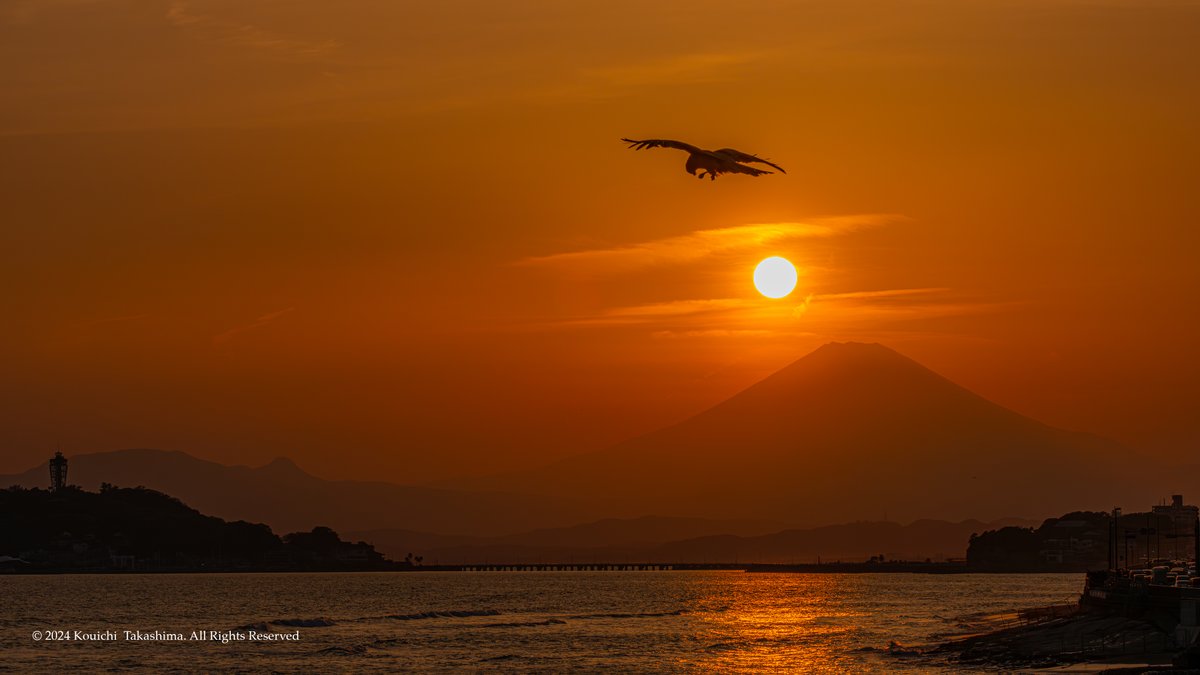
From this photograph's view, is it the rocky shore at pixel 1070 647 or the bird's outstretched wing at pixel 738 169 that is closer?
the bird's outstretched wing at pixel 738 169

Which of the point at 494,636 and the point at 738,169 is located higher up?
the point at 738,169

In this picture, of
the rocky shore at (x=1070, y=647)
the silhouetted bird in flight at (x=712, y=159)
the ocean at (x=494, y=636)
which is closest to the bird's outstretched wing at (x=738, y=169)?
the silhouetted bird in flight at (x=712, y=159)

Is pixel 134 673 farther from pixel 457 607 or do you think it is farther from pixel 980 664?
pixel 457 607

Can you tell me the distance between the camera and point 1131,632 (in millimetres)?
86000

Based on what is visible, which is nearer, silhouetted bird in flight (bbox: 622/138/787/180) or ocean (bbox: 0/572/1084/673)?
silhouetted bird in flight (bbox: 622/138/787/180)

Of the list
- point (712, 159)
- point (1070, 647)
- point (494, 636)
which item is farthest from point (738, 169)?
point (494, 636)


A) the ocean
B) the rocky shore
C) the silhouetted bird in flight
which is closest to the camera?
the silhouetted bird in flight

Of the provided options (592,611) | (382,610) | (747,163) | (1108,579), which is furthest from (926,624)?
(747,163)

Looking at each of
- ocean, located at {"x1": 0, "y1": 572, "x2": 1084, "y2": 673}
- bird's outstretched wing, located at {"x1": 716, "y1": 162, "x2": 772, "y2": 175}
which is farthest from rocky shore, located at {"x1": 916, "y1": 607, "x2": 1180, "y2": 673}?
bird's outstretched wing, located at {"x1": 716, "y1": 162, "x2": 772, "y2": 175}

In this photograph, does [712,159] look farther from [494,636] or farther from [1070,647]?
[494,636]

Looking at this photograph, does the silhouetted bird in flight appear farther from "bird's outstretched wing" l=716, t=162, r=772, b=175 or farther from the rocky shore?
the rocky shore

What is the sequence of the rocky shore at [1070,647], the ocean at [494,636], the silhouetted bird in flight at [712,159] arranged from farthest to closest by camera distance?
the ocean at [494,636] → the rocky shore at [1070,647] → the silhouetted bird in flight at [712,159]

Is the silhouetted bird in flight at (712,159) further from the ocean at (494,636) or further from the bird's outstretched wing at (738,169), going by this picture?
the ocean at (494,636)

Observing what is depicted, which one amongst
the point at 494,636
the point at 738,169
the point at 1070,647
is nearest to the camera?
the point at 738,169
